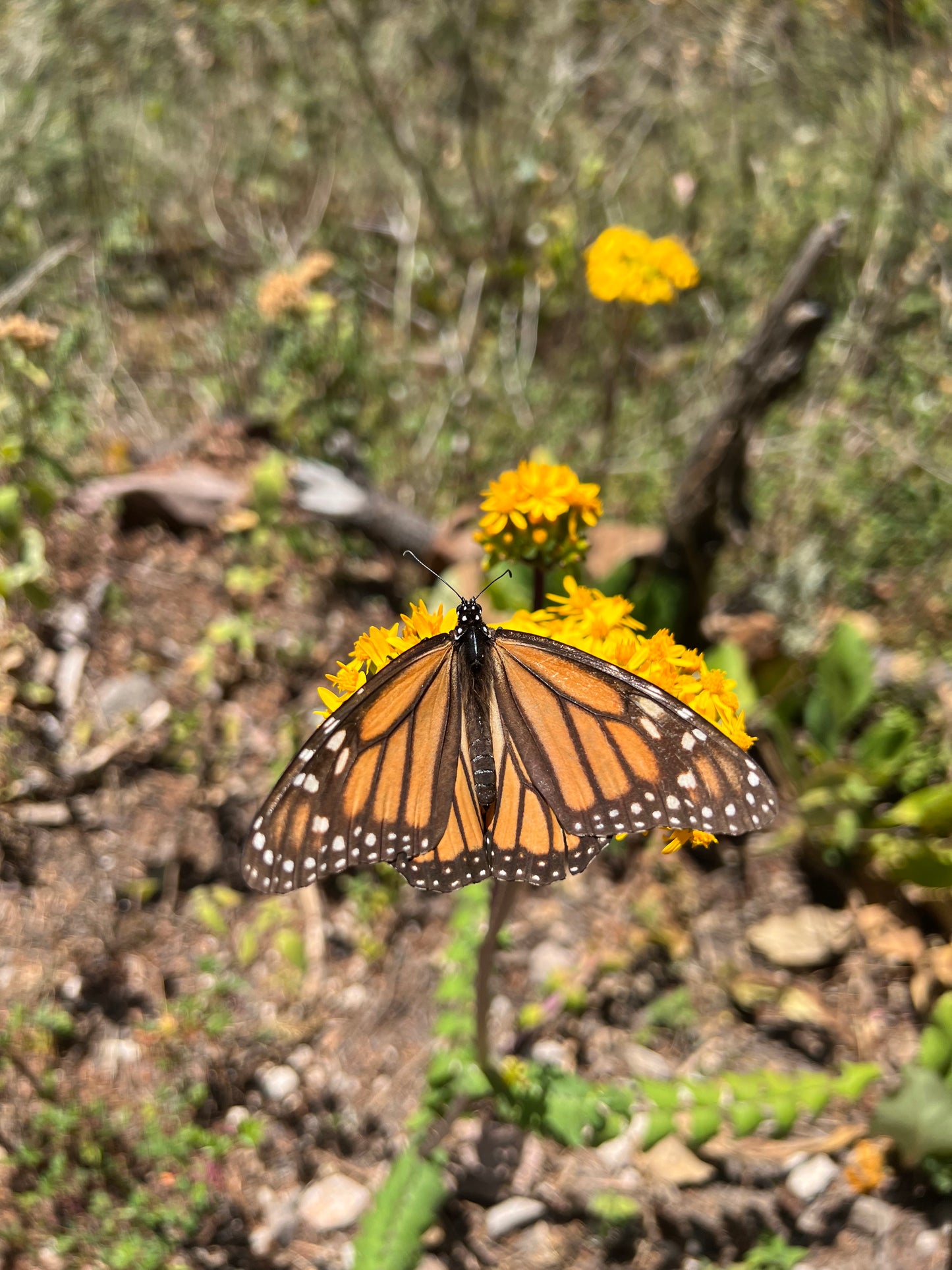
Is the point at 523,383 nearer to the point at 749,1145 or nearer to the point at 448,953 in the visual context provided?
the point at 448,953

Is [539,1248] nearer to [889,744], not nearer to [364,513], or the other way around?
[889,744]

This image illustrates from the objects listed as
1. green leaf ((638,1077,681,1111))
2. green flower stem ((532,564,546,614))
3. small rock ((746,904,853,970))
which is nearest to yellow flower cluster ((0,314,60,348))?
green flower stem ((532,564,546,614))

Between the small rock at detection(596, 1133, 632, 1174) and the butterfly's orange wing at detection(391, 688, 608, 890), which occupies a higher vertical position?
the butterfly's orange wing at detection(391, 688, 608, 890)

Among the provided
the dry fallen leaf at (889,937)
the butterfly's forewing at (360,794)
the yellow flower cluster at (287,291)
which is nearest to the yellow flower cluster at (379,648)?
the butterfly's forewing at (360,794)

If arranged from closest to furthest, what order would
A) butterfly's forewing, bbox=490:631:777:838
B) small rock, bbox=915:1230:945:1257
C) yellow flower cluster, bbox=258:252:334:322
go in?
butterfly's forewing, bbox=490:631:777:838
small rock, bbox=915:1230:945:1257
yellow flower cluster, bbox=258:252:334:322

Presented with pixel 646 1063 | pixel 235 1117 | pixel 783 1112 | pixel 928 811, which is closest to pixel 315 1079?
pixel 235 1117

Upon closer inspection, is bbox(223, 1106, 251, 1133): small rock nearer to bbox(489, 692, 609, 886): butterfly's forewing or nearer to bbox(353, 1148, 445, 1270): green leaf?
bbox(353, 1148, 445, 1270): green leaf

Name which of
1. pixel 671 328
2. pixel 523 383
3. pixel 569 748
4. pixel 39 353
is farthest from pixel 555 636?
pixel 671 328
